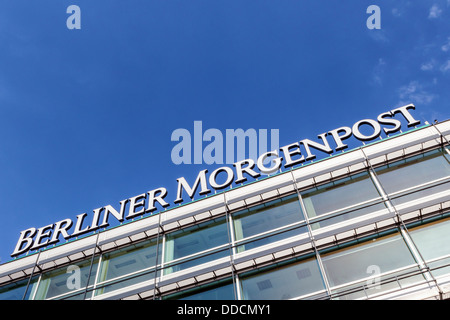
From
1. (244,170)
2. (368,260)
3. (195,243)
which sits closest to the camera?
(368,260)

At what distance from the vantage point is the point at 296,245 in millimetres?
14688

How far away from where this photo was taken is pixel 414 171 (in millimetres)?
16016

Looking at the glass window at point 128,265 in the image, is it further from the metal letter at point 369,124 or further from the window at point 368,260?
the metal letter at point 369,124

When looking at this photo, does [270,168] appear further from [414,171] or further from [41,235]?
[41,235]

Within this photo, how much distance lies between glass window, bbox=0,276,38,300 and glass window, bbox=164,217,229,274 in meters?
6.99

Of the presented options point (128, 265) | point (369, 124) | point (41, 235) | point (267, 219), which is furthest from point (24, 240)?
point (369, 124)

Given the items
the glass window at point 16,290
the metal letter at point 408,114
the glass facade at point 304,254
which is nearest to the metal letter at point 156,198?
the glass facade at point 304,254

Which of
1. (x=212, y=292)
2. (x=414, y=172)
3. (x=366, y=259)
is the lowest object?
(x=366, y=259)

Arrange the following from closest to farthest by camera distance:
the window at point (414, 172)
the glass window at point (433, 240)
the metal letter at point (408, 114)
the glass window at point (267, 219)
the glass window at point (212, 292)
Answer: the glass window at point (433, 240)
the glass window at point (212, 292)
the window at point (414, 172)
the glass window at point (267, 219)
the metal letter at point (408, 114)

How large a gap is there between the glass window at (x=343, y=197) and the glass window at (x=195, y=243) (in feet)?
13.2

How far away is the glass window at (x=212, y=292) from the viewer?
1473cm

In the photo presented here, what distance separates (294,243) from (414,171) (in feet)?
19.9
